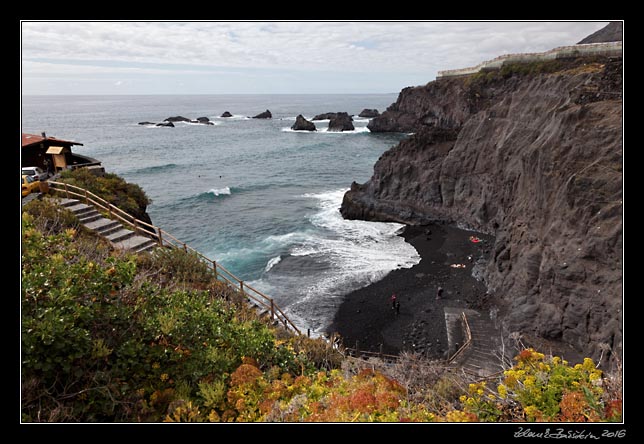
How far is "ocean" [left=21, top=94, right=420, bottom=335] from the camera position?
30234 millimetres

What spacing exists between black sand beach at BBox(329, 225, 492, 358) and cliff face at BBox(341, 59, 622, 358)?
2687 millimetres

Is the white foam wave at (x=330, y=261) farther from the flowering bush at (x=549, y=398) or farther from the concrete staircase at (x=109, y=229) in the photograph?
the flowering bush at (x=549, y=398)

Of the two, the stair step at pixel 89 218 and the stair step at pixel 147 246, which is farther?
the stair step at pixel 89 218

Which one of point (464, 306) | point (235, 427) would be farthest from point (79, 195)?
point (464, 306)

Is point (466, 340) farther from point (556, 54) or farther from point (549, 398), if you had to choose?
point (556, 54)

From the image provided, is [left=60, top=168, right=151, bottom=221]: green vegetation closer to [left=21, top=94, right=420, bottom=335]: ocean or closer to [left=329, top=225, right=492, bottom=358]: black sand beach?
[left=21, top=94, right=420, bottom=335]: ocean

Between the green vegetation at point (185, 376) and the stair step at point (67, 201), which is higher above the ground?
the stair step at point (67, 201)

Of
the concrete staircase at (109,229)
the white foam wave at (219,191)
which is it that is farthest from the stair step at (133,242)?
the white foam wave at (219,191)

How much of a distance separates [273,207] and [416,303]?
26.7 m

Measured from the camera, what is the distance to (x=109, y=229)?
51.4 feet

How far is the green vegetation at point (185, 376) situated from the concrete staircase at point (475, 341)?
10843mm

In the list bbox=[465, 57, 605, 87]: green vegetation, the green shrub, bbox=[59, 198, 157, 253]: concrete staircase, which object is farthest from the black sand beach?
bbox=[465, 57, 605, 87]: green vegetation

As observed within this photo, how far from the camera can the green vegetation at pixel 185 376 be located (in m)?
5.88

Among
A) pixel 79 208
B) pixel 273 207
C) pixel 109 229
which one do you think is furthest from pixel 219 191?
pixel 109 229
